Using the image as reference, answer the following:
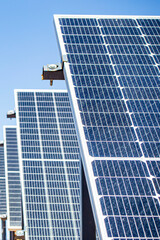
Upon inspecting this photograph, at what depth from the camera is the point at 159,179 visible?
23.7 m

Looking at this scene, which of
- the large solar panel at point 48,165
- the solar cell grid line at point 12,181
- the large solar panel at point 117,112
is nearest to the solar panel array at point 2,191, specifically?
the solar cell grid line at point 12,181

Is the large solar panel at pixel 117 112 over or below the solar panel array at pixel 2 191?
below

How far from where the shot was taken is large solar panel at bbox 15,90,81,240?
47531 mm

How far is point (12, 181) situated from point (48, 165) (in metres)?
15.7

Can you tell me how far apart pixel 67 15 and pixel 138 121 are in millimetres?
12644

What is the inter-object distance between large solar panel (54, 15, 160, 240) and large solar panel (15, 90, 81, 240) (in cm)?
2184

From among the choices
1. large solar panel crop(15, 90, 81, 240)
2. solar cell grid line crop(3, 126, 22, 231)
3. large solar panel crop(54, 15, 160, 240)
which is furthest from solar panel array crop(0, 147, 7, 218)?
large solar panel crop(54, 15, 160, 240)

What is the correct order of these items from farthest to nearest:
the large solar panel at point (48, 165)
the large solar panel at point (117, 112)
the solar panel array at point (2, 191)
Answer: the solar panel array at point (2, 191)
the large solar panel at point (48, 165)
the large solar panel at point (117, 112)

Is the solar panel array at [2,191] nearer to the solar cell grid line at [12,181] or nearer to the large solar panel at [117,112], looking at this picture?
the solar cell grid line at [12,181]

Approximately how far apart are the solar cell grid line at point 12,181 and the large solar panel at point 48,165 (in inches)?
491

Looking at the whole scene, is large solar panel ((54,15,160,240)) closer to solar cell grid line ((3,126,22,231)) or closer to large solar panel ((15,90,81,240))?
large solar panel ((15,90,81,240))

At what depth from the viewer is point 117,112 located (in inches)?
1081

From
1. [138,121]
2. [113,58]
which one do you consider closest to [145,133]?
[138,121]

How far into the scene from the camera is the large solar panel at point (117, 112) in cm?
2202
